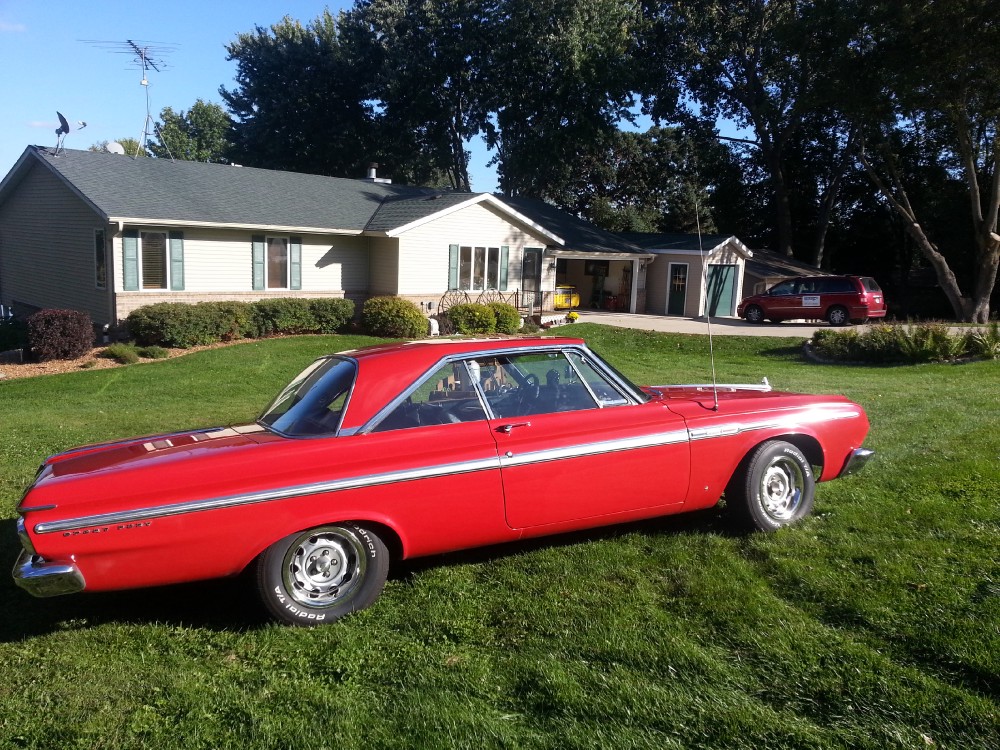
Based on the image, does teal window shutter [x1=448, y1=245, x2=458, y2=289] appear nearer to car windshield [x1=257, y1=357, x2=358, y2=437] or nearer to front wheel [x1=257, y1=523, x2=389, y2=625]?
car windshield [x1=257, y1=357, x2=358, y2=437]

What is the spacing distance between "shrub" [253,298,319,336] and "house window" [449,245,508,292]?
5208 millimetres

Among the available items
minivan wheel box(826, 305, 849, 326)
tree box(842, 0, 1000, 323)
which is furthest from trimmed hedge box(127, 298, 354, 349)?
tree box(842, 0, 1000, 323)

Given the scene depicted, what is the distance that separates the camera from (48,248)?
24.3m

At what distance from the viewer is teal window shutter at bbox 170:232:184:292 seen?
843 inches

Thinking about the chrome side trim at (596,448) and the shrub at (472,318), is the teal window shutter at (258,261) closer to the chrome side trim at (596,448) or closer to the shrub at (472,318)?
the shrub at (472,318)

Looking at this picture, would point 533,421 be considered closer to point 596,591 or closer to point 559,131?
point 596,591

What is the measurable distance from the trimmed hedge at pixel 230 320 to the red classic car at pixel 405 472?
1559 cm

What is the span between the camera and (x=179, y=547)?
13.5 feet

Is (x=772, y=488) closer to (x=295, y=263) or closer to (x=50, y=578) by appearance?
(x=50, y=578)

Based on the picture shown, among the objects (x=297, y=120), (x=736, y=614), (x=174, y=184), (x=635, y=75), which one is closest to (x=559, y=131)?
(x=635, y=75)

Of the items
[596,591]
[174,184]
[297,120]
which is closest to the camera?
[596,591]

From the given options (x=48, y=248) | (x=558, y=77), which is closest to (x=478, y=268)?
(x=48, y=248)

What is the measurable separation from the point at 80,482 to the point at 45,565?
0.40 metres

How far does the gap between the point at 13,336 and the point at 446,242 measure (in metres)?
12.0
